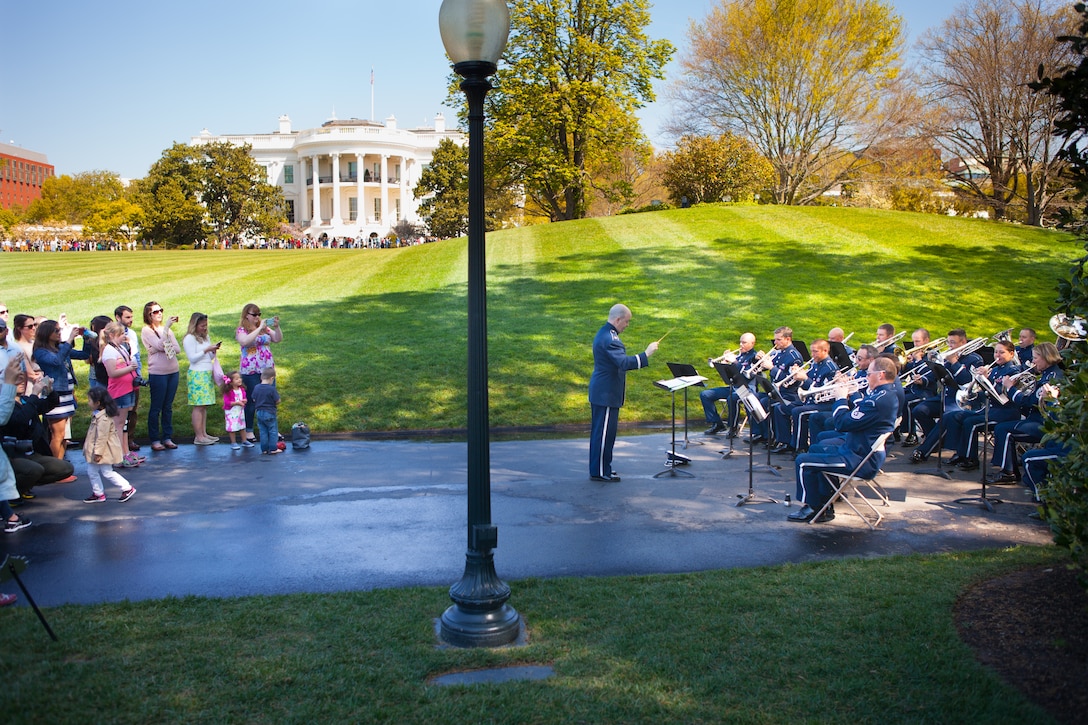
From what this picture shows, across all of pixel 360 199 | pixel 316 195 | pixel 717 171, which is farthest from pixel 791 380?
pixel 316 195

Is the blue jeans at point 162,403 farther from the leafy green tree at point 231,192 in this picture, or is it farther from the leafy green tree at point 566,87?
the leafy green tree at point 231,192

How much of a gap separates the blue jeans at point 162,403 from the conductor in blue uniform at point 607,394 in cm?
725

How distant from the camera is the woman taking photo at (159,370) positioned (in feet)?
44.2

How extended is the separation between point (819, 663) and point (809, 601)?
1218mm

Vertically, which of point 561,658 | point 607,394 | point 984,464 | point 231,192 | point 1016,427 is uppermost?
point 231,192

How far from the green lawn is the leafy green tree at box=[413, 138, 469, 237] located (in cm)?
6860

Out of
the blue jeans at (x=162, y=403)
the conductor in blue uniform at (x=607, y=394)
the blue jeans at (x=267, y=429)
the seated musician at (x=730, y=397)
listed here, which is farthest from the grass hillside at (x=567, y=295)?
the conductor in blue uniform at (x=607, y=394)

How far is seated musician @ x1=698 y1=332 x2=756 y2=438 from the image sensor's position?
46.7 ft

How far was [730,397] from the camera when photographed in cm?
1449

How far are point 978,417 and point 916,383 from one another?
1.89 meters

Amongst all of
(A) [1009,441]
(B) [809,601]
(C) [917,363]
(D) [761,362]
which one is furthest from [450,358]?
(B) [809,601]

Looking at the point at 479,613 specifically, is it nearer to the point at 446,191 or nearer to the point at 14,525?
the point at 14,525

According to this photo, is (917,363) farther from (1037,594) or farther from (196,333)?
(196,333)

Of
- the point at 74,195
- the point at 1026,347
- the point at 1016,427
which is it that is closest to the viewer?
the point at 1016,427
